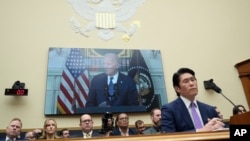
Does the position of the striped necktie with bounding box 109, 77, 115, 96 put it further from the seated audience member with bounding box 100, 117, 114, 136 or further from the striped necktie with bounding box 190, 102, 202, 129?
the striped necktie with bounding box 190, 102, 202, 129

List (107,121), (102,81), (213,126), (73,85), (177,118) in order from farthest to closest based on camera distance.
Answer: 1. (102,81)
2. (73,85)
3. (107,121)
4. (177,118)
5. (213,126)

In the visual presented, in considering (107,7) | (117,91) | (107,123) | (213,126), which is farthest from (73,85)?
(213,126)

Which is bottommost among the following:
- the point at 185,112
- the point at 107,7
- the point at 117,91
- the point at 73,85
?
the point at 185,112

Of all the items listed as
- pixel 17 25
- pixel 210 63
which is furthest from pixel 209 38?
pixel 17 25

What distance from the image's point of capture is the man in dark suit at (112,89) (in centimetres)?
520

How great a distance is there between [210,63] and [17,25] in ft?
13.9

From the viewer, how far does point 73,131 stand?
4.92 metres

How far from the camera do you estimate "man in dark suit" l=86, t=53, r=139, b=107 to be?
520 cm

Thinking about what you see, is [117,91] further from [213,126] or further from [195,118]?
[213,126]

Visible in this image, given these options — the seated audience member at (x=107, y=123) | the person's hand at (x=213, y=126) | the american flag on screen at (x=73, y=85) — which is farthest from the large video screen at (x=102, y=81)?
the person's hand at (x=213, y=126)

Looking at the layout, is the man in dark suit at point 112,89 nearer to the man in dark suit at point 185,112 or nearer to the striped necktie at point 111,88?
the striped necktie at point 111,88

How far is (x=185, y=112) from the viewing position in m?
1.90

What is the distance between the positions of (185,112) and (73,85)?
361cm

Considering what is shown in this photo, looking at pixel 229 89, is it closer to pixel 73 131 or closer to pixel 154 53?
pixel 154 53
